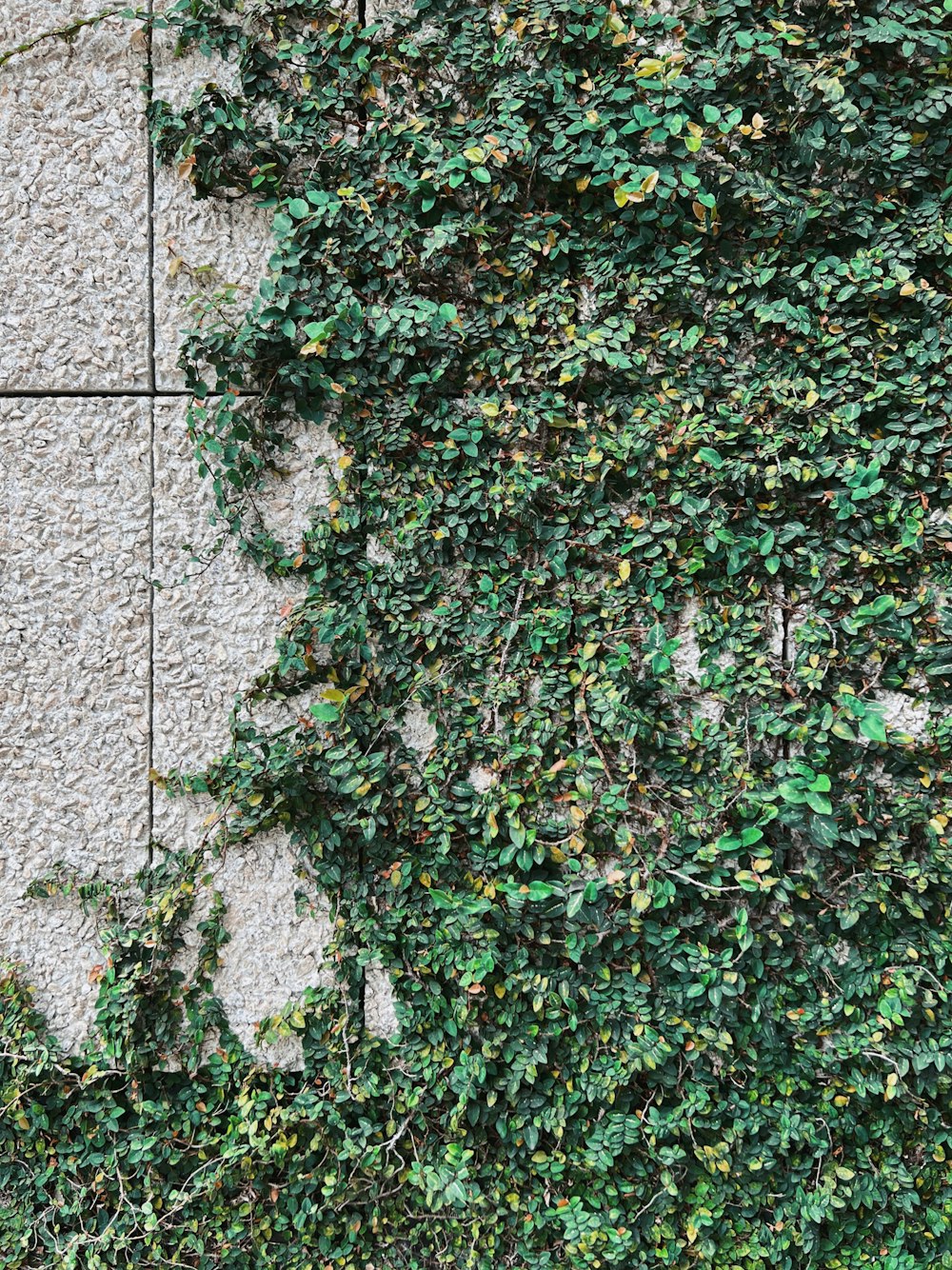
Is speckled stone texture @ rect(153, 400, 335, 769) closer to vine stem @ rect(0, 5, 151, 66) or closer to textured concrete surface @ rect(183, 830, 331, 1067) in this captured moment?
textured concrete surface @ rect(183, 830, 331, 1067)

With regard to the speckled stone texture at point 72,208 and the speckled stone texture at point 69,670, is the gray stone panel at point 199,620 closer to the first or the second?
the speckled stone texture at point 69,670

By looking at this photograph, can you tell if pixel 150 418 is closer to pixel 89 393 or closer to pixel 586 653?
pixel 89 393

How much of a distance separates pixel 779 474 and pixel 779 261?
592 mm

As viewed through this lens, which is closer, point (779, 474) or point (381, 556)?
point (779, 474)

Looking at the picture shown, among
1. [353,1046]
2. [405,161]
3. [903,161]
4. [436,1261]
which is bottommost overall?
[436,1261]

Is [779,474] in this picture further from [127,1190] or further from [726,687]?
[127,1190]

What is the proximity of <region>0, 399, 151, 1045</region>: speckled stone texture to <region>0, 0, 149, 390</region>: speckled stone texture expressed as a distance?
0.50ft

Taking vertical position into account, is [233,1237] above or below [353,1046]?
below

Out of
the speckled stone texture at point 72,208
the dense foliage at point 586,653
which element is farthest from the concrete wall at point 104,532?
the dense foliage at point 586,653

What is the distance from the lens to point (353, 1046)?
6.64 ft

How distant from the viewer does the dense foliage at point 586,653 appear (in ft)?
6.20

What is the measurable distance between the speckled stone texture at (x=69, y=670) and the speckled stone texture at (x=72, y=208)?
0.15 m

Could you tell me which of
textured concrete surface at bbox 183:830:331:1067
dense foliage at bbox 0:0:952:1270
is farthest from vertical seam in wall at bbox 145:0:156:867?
textured concrete surface at bbox 183:830:331:1067

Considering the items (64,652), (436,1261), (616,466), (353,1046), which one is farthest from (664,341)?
(436,1261)
